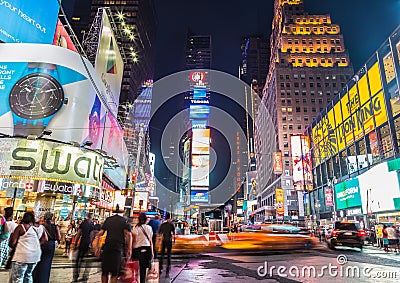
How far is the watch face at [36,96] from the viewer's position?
1950 centimetres

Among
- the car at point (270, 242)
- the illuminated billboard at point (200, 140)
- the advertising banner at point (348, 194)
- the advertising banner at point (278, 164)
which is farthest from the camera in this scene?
the illuminated billboard at point (200, 140)

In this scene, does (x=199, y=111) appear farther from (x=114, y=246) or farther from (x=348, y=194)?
(x=114, y=246)

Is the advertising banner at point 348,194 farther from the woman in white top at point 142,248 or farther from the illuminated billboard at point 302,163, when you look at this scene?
the woman in white top at point 142,248

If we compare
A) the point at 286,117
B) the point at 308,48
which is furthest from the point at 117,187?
the point at 308,48

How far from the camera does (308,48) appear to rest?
302ft

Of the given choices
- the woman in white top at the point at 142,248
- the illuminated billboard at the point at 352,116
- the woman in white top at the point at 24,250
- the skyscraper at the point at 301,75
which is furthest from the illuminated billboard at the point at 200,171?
the woman in white top at the point at 24,250

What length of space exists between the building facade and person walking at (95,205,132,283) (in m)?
30.6

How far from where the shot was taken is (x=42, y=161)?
19.1 meters

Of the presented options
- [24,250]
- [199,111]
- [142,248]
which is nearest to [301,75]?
[199,111]

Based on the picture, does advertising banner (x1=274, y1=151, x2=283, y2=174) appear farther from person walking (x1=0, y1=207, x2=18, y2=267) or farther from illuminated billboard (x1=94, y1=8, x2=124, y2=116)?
person walking (x1=0, y1=207, x2=18, y2=267)

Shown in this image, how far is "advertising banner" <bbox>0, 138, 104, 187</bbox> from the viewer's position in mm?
18547

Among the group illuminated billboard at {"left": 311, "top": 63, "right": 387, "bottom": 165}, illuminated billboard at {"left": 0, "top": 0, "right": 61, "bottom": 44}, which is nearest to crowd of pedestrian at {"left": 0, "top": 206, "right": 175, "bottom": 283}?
illuminated billboard at {"left": 0, "top": 0, "right": 61, "bottom": 44}

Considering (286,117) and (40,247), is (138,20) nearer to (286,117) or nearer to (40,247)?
(286,117)

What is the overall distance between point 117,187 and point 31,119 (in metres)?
19.1
